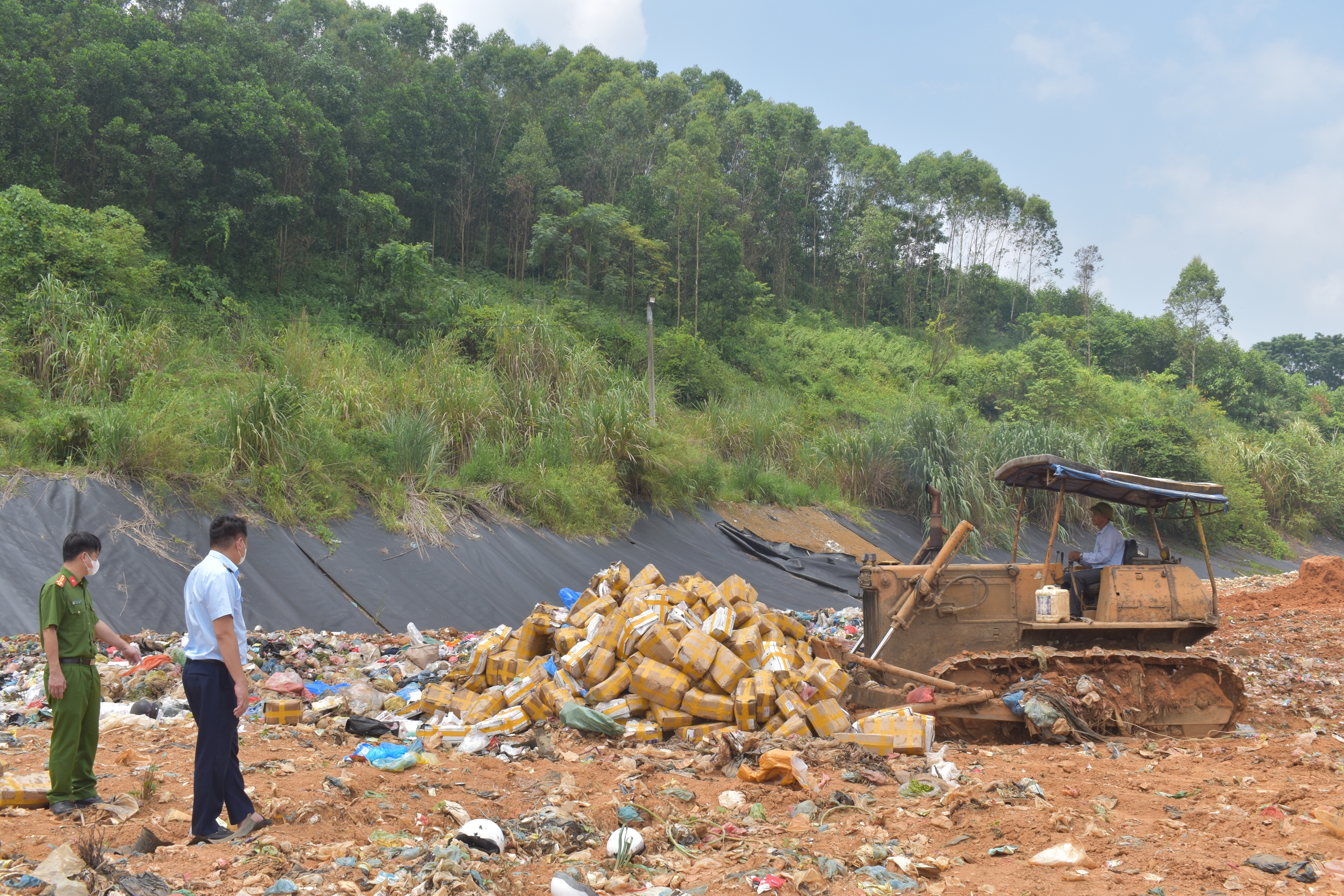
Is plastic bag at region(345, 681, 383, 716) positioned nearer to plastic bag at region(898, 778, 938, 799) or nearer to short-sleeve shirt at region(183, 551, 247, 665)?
short-sleeve shirt at region(183, 551, 247, 665)

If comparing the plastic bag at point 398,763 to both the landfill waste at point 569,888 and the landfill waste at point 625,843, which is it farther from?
the landfill waste at point 569,888

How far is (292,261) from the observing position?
82.2 feet

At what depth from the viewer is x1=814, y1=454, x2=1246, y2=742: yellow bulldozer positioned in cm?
605

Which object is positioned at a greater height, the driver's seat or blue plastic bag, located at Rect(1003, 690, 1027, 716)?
the driver's seat

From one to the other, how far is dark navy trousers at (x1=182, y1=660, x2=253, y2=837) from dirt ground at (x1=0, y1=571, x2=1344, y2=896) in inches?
6.4

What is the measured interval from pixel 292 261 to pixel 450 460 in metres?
14.6

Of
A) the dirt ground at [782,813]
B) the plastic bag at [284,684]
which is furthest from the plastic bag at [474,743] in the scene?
the plastic bag at [284,684]

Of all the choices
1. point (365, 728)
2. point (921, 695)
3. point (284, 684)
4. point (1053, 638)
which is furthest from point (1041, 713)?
point (284, 684)

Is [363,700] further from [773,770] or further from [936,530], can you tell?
[936,530]

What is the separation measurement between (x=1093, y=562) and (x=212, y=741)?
615cm

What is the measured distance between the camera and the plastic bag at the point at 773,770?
4801 millimetres

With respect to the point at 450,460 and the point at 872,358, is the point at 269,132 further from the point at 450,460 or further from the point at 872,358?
the point at 872,358

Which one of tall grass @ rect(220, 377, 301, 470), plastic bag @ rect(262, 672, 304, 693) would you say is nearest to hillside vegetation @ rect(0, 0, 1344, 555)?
tall grass @ rect(220, 377, 301, 470)

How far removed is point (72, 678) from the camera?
4.04 meters
